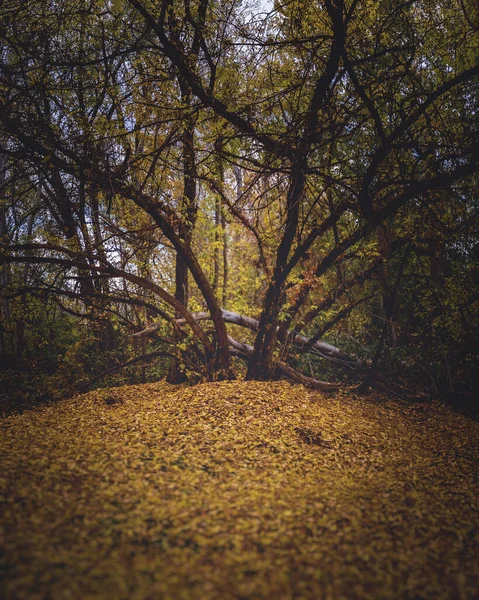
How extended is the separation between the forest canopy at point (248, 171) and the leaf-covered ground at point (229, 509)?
2.18 meters

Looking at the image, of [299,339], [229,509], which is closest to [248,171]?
[299,339]

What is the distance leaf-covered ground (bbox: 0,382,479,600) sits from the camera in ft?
5.63

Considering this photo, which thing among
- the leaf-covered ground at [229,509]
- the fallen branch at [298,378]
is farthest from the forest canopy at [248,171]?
the leaf-covered ground at [229,509]

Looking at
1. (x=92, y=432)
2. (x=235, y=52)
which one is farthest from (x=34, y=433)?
(x=235, y=52)

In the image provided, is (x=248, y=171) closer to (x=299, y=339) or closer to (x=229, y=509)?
(x=299, y=339)

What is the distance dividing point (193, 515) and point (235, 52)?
4.88 meters

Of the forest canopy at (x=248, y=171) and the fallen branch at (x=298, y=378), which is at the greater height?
the forest canopy at (x=248, y=171)

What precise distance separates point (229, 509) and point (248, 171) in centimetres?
586

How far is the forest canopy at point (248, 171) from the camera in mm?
3891

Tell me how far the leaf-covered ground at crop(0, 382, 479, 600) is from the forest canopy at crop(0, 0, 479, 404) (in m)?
2.18

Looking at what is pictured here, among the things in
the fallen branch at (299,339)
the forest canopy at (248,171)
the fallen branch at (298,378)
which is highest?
the forest canopy at (248,171)

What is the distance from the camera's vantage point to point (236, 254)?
12.4m

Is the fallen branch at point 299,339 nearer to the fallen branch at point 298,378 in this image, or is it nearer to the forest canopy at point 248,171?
the forest canopy at point 248,171

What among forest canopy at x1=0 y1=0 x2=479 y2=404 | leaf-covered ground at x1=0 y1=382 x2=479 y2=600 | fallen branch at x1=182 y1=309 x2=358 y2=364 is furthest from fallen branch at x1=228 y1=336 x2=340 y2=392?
leaf-covered ground at x1=0 y1=382 x2=479 y2=600
